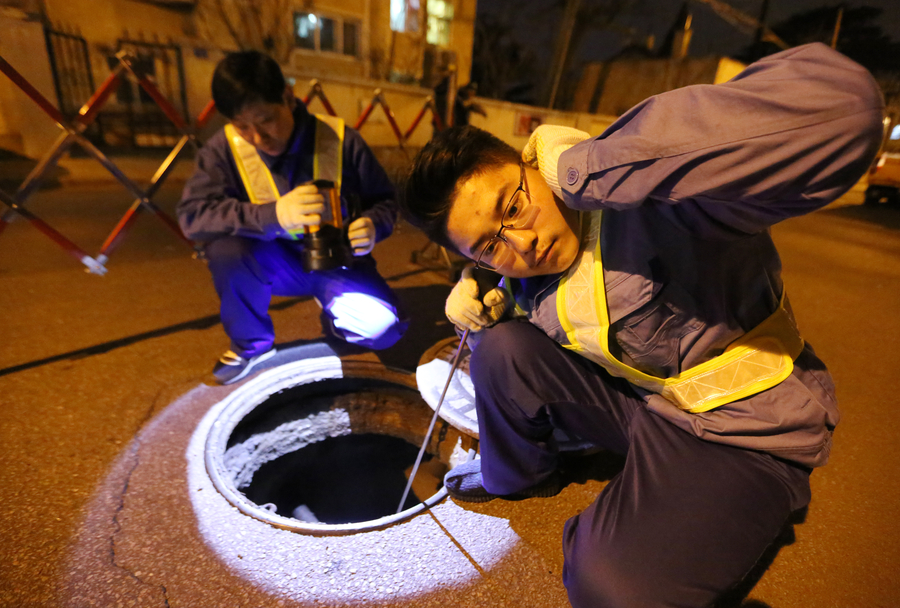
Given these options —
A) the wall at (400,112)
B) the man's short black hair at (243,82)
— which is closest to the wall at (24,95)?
the wall at (400,112)

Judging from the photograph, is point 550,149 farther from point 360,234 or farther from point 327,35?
point 327,35

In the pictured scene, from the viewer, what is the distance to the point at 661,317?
4.05 ft

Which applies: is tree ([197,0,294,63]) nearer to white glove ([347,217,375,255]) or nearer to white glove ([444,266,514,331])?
white glove ([347,217,375,255])

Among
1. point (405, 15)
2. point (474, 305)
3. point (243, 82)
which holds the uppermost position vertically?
point (405, 15)

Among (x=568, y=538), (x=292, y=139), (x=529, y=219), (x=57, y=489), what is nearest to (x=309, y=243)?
(x=292, y=139)

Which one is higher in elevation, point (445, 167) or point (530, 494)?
point (445, 167)

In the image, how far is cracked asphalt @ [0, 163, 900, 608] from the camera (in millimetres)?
1401

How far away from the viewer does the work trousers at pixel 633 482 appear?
116 cm

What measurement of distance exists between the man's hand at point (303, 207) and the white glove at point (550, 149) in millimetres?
1048

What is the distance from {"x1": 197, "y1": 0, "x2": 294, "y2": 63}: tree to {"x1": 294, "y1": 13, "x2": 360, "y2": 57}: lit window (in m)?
0.34

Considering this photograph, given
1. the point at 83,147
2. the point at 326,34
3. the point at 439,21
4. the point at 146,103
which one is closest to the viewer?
the point at 83,147

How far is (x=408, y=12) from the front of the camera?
41.5ft

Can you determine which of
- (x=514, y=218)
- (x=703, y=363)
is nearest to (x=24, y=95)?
(x=514, y=218)

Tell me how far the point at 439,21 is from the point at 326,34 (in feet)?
11.5
